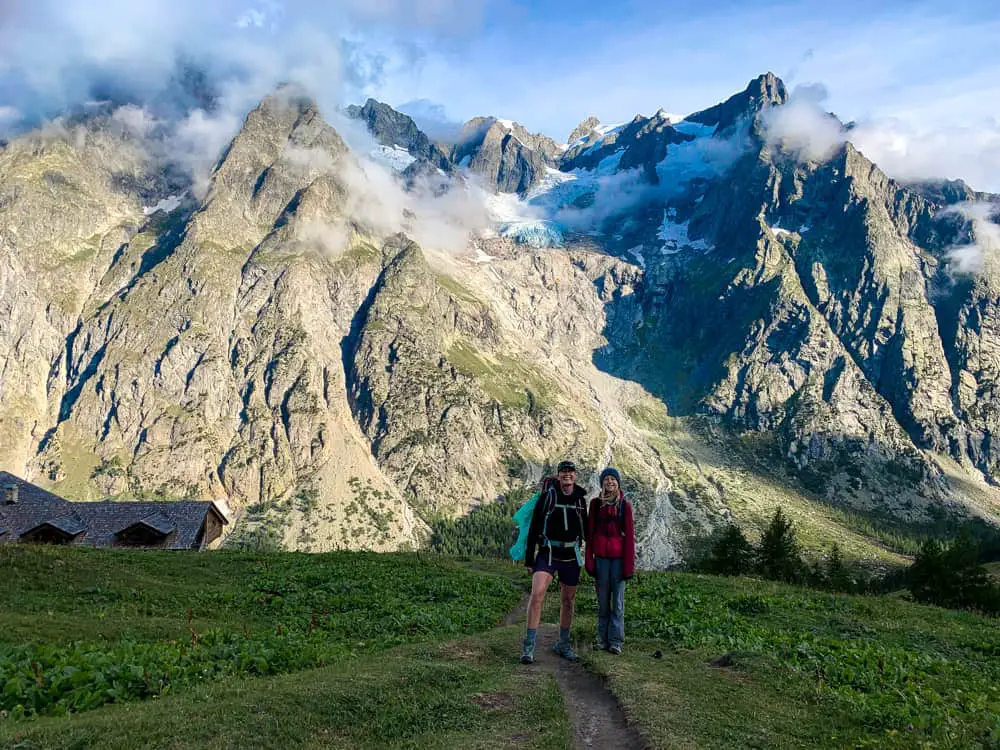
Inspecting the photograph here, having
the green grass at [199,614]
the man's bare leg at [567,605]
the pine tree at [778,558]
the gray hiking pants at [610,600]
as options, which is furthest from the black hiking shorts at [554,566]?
the pine tree at [778,558]

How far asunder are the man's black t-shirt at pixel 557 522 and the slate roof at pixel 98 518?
52316 millimetres

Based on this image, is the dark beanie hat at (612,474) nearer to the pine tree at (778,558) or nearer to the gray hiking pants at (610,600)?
the gray hiking pants at (610,600)

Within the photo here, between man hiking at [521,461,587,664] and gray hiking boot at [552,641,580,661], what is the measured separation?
3.44ft

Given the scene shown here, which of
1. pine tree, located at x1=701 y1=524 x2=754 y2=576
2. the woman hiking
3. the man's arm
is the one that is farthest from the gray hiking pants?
pine tree, located at x1=701 y1=524 x2=754 y2=576

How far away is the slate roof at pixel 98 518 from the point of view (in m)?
55.3

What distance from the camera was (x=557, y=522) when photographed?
1570cm

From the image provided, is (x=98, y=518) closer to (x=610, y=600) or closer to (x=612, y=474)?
(x=610, y=600)

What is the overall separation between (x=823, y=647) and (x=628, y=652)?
568cm

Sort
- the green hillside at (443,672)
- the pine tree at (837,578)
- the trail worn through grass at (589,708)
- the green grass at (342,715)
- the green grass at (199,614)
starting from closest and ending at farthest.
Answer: the green grass at (342,715) → the green hillside at (443,672) → the trail worn through grass at (589,708) → the green grass at (199,614) → the pine tree at (837,578)

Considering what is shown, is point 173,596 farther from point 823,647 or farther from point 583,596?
point 823,647

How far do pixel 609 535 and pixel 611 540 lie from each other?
138 millimetres

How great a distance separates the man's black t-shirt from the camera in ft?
51.4

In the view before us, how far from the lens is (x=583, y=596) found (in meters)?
32.6

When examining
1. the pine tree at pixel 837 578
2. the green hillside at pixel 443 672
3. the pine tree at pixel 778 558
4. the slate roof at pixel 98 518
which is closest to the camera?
the green hillside at pixel 443 672
